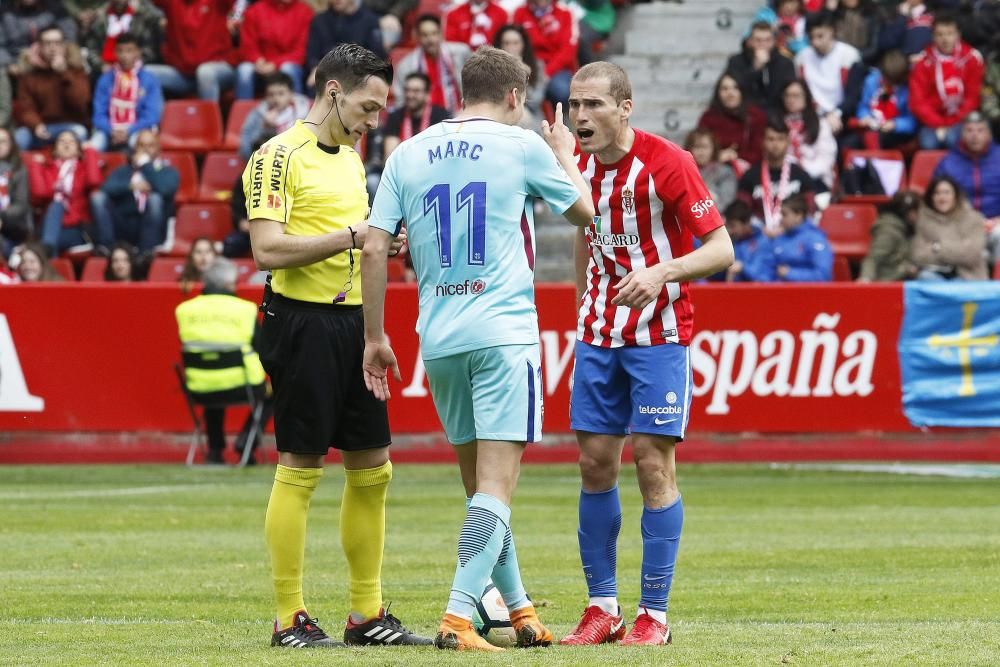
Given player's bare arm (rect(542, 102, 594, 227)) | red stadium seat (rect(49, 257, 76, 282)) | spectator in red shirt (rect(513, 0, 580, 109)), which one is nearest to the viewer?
player's bare arm (rect(542, 102, 594, 227))

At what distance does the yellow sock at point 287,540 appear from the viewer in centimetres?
735

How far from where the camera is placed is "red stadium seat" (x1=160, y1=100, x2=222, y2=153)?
2236cm

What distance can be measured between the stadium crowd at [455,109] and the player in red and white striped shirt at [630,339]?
10.8 meters

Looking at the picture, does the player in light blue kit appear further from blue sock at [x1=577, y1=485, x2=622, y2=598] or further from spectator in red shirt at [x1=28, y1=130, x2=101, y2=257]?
spectator in red shirt at [x1=28, y1=130, x2=101, y2=257]

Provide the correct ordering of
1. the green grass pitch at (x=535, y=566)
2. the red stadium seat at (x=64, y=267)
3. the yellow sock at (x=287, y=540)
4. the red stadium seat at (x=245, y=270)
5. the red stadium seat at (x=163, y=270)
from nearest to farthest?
the green grass pitch at (x=535, y=566) < the yellow sock at (x=287, y=540) < the red stadium seat at (x=245, y=270) < the red stadium seat at (x=163, y=270) < the red stadium seat at (x=64, y=267)

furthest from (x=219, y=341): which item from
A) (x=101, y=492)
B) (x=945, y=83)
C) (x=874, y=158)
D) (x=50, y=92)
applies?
(x=945, y=83)

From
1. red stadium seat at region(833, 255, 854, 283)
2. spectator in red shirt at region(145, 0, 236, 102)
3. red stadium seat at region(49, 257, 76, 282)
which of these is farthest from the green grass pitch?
spectator in red shirt at region(145, 0, 236, 102)

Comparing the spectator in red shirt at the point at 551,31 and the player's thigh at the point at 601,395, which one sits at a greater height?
the spectator in red shirt at the point at 551,31

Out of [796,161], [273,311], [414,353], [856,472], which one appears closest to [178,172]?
[414,353]

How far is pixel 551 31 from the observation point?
21094 millimetres

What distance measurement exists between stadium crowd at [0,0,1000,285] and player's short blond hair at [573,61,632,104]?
35.8 feet

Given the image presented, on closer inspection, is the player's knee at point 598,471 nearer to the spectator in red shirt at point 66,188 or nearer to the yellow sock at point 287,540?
the yellow sock at point 287,540

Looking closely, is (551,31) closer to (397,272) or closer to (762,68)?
(762,68)

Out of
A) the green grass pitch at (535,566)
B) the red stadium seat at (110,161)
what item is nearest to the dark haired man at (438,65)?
the red stadium seat at (110,161)
